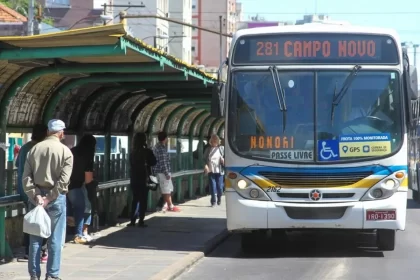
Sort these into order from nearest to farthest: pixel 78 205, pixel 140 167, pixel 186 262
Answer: pixel 186 262 → pixel 78 205 → pixel 140 167

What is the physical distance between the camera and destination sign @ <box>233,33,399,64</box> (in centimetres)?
1353

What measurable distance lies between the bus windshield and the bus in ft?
0.05

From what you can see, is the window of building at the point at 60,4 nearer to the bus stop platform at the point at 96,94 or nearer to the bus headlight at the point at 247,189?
the bus stop platform at the point at 96,94

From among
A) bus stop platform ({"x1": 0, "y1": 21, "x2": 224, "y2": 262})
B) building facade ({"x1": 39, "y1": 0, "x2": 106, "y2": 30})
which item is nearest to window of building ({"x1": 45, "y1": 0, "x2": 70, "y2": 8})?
building facade ({"x1": 39, "y1": 0, "x2": 106, "y2": 30})

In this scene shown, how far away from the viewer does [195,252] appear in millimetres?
13688

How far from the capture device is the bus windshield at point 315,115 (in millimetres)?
13328

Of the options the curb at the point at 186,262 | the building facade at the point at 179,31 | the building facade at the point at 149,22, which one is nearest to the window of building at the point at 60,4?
the building facade at the point at 149,22

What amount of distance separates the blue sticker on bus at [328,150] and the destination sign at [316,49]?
1139 mm

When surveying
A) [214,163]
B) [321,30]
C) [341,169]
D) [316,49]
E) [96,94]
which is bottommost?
[214,163]

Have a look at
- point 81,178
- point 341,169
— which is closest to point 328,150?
point 341,169

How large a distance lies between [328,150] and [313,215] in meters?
0.91

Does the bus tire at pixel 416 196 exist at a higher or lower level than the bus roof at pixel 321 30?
lower

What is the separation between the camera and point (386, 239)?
45.9ft

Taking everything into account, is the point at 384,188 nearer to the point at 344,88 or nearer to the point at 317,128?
the point at 317,128
